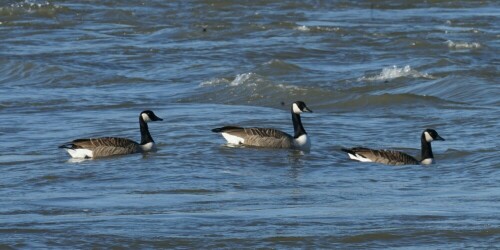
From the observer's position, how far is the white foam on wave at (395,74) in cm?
2323

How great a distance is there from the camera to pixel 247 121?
18.9m

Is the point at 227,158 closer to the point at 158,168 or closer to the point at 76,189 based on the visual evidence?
the point at 158,168

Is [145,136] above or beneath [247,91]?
above

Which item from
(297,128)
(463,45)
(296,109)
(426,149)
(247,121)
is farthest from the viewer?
(463,45)

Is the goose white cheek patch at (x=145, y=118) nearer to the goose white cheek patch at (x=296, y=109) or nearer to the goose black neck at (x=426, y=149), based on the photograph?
the goose white cheek patch at (x=296, y=109)

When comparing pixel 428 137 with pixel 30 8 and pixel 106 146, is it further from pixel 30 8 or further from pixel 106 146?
pixel 30 8

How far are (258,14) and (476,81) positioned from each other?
47.0 ft

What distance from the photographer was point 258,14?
36.2 m

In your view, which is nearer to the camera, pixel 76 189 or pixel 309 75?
pixel 76 189

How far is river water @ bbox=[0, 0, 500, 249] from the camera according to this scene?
10602 millimetres

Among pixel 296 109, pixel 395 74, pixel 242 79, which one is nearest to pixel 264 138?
pixel 296 109

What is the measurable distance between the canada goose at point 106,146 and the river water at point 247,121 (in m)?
0.21

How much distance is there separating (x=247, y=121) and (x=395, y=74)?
17.5 feet

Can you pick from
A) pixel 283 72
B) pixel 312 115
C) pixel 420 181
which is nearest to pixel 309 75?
pixel 283 72
